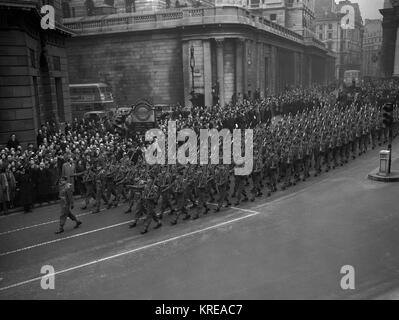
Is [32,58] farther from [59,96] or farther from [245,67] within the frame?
[245,67]

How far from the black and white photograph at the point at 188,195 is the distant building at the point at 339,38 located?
68159 mm

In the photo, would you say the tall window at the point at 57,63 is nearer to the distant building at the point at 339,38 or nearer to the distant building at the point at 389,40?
the distant building at the point at 389,40

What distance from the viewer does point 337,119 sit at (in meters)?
21.7

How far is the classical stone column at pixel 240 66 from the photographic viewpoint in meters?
38.5

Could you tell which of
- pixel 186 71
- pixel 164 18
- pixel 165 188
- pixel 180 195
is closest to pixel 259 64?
pixel 186 71

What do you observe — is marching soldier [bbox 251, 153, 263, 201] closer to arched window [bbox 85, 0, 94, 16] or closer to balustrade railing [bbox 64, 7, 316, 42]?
balustrade railing [bbox 64, 7, 316, 42]

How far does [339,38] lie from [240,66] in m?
68.6

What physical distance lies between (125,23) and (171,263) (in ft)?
105

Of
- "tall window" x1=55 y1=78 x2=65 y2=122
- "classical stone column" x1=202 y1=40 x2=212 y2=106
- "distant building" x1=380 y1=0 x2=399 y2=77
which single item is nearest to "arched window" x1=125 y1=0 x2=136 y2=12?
"classical stone column" x1=202 y1=40 x2=212 y2=106

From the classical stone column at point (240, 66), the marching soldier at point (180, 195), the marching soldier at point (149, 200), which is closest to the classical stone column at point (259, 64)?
the classical stone column at point (240, 66)

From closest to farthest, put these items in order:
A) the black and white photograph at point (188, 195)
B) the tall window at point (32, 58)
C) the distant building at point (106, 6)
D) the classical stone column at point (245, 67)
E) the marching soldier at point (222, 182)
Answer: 1. the black and white photograph at point (188, 195)
2. the marching soldier at point (222, 182)
3. the tall window at point (32, 58)
4. the classical stone column at point (245, 67)
5. the distant building at point (106, 6)

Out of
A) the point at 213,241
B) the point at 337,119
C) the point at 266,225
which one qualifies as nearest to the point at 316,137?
the point at 337,119

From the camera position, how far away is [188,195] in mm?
15172
